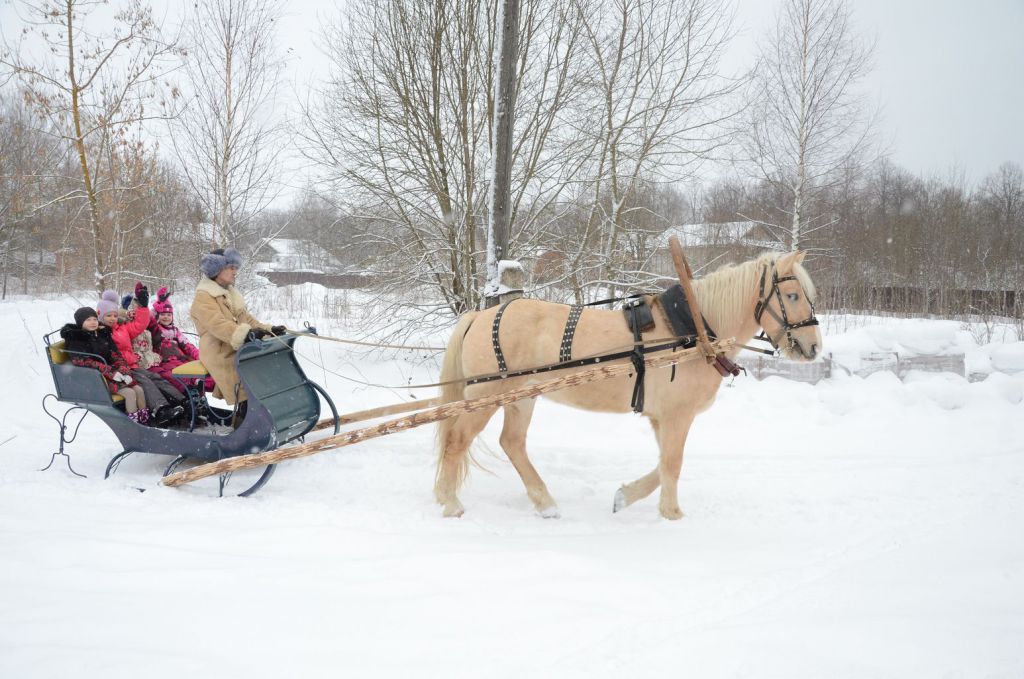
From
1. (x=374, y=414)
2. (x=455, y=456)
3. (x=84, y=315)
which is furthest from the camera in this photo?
(x=374, y=414)

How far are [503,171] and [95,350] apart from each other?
4.09 meters

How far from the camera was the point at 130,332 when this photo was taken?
16.9 feet

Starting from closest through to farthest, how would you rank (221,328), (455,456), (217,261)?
(455,456)
(221,328)
(217,261)

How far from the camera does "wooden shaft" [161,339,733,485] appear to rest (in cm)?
356

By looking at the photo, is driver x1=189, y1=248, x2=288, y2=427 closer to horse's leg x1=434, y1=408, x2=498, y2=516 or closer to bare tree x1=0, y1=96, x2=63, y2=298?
horse's leg x1=434, y1=408, x2=498, y2=516

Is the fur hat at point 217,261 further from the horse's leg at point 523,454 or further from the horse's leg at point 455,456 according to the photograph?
the horse's leg at point 523,454

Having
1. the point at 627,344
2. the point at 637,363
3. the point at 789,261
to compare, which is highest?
the point at 789,261

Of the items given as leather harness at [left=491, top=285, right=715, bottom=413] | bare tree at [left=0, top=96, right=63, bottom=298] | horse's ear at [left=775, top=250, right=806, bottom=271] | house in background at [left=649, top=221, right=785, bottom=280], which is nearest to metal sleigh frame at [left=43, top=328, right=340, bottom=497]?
leather harness at [left=491, top=285, right=715, bottom=413]

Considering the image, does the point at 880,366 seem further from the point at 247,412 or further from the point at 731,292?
the point at 247,412

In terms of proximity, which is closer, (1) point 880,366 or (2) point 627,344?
(2) point 627,344

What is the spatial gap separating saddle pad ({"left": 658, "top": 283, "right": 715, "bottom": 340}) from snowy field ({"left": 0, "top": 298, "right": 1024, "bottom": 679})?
1319 mm

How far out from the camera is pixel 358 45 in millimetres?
7453

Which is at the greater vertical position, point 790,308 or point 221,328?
point 790,308

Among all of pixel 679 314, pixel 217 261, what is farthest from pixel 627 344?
pixel 217 261
